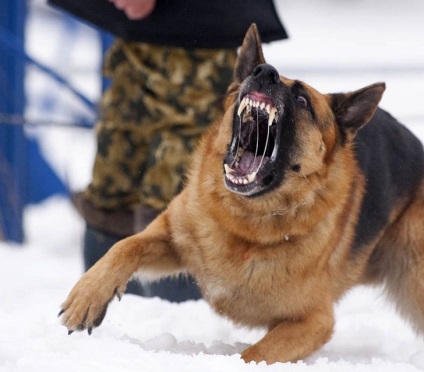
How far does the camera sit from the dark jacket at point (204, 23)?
141 inches

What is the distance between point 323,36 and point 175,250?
43.5 ft

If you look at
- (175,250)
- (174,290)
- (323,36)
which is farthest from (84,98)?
(323,36)

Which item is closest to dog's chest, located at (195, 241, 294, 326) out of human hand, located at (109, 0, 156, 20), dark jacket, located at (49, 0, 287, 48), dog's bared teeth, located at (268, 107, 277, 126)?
dog's bared teeth, located at (268, 107, 277, 126)

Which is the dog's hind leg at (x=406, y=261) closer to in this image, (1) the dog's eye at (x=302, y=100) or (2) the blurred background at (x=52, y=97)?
(1) the dog's eye at (x=302, y=100)

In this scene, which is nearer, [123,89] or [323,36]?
[123,89]

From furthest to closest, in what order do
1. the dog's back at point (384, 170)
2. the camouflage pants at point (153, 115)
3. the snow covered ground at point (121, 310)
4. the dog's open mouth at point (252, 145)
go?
the camouflage pants at point (153, 115) → the dog's back at point (384, 170) → the dog's open mouth at point (252, 145) → the snow covered ground at point (121, 310)

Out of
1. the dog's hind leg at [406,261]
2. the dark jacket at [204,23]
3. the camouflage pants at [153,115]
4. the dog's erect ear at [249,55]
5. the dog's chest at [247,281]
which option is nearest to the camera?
the dog's chest at [247,281]

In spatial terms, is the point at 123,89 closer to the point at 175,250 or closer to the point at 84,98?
the point at 175,250

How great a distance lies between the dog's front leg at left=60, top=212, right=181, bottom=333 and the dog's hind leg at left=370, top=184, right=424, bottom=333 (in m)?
0.96

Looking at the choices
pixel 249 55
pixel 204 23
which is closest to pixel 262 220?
pixel 249 55

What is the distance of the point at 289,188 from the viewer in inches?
112

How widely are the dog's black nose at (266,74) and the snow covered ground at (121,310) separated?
885mm

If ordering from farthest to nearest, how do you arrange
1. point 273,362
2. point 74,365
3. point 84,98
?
1. point 84,98
2. point 273,362
3. point 74,365

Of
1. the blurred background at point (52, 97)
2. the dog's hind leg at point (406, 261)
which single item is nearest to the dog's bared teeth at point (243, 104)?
the dog's hind leg at point (406, 261)
